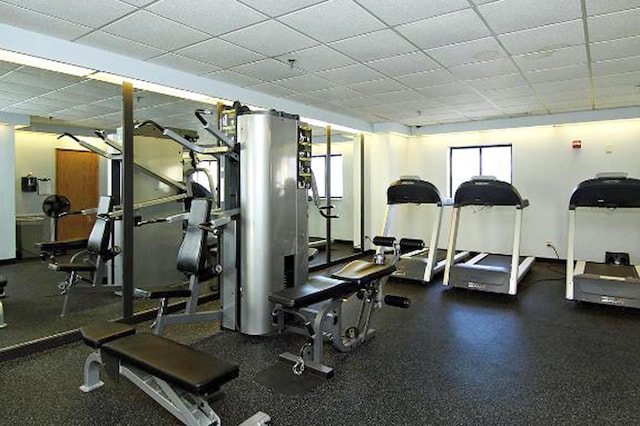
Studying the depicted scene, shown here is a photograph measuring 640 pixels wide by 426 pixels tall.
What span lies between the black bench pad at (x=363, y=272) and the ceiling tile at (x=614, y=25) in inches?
96.6

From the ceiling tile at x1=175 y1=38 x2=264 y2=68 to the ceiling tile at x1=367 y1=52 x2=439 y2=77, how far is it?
47.0 inches

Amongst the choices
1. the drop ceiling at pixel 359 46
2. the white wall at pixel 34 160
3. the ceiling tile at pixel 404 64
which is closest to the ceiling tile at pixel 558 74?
the drop ceiling at pixel 359 46

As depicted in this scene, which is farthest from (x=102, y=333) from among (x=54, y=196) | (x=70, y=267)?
(x=54, y=196)

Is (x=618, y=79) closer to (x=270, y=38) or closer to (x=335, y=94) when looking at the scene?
(x=335, y=94)

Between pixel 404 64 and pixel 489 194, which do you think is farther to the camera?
pixel 489 194

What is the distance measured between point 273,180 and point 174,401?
2124 mm

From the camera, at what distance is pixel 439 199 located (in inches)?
235

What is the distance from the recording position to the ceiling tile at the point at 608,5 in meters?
2.78

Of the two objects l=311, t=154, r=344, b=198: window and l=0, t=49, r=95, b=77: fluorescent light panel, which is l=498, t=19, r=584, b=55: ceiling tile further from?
l=0, t=49, r=95, b=77: fluorescent light panel

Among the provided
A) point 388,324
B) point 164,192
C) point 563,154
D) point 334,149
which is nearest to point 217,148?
point 164,192

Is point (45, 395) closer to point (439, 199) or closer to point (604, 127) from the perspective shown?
point (439, 199)

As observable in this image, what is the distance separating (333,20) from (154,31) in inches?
55.2

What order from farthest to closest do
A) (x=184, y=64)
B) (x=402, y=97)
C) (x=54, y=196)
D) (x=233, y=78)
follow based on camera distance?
(x=54, y=196) < (x=402, y=97) < (x=233, y=78) < (x=184, y=64)

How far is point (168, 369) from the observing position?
6.88 ft
